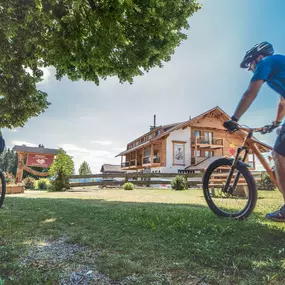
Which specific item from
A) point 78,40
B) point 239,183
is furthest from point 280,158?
point 78,40

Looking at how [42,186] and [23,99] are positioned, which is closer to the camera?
[23,99]

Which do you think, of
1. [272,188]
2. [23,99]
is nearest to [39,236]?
[23,99]

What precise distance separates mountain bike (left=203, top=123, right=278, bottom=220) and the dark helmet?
3.25 ft

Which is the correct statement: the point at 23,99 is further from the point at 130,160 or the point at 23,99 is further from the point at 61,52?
the point at 130,160

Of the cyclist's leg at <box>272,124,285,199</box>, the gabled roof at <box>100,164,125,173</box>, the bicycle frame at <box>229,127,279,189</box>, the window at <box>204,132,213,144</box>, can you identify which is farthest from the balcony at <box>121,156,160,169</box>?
the cyclist's leg at <box>272,124,285,199</box>

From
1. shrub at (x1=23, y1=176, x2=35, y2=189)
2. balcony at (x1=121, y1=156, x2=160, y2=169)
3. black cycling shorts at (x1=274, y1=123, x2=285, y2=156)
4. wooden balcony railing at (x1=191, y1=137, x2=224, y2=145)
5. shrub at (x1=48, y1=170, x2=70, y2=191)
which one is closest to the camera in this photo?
black cycling shorts at (x1=274, y1=123, x2=285, y2=156)

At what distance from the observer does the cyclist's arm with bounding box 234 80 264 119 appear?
2.88m

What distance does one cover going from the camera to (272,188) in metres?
14.9

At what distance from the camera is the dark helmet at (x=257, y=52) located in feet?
10.5

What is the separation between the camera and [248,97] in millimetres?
2936

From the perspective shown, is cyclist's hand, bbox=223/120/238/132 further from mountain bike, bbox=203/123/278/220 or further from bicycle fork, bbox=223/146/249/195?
bicycle fork, bbox=223/146/249/195

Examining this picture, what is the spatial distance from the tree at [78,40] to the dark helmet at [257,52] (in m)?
2.53

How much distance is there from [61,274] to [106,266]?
0.36 meters

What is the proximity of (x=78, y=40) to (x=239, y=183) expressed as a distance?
Result: 5.68 metres
